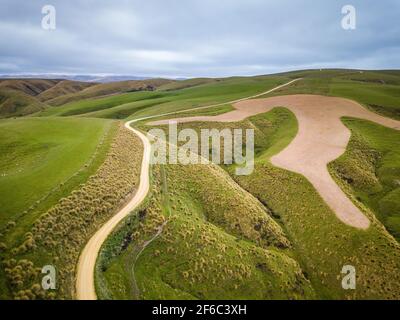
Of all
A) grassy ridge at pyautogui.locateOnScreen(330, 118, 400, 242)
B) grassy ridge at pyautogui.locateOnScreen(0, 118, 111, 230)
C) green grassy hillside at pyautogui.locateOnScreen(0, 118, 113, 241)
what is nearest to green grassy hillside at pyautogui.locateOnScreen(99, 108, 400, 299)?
grassy ridge at pyautogui.locateOnScreen(330, 118, 400, 242)

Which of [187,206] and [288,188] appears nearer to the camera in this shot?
[187,206]

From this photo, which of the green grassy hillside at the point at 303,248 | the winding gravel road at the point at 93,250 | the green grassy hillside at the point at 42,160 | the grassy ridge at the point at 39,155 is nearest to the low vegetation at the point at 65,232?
the winding gravel road at the point at 93,250

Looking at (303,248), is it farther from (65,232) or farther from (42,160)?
(42,160)

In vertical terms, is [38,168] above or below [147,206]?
above

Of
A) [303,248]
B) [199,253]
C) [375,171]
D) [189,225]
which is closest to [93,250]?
[199,253]

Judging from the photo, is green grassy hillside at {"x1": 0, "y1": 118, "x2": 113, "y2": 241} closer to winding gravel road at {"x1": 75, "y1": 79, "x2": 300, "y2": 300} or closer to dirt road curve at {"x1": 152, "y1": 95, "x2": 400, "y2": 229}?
winding gravel road at {"x1": 75, "y1": 79, "x2": 300, "y2": 300}

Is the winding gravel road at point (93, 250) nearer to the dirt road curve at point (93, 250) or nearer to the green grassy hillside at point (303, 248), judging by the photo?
the dirt road curve at point (93, 250)

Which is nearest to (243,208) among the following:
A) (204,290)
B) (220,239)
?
(220,239)
